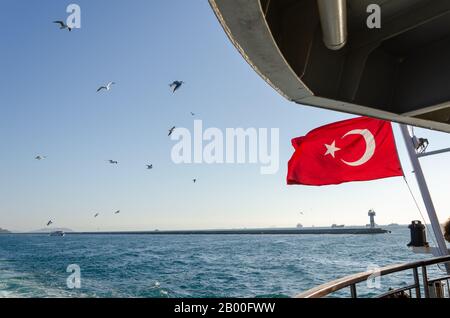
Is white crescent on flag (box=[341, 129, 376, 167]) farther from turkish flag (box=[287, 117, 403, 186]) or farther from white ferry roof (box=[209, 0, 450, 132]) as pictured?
white ferry roof (box=[209, 0, 450, 132])

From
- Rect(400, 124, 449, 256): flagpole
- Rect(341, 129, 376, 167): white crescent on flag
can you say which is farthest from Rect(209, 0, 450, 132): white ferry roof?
Rect(341, 129, 376, 167): white crescent on flag

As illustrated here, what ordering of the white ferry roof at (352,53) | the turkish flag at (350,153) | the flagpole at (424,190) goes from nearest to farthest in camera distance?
the white ferry roof at (352,53)
the flagpole at (424,190)
the turkish flag at (350,153)

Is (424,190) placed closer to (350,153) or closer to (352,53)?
(350,153)

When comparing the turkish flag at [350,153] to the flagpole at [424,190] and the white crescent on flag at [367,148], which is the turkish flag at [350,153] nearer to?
the white crescent on flag at [367,148]

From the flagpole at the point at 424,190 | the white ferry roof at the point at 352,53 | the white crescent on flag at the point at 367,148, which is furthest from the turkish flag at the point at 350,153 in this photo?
the white ferry roof at the point at 352,53
